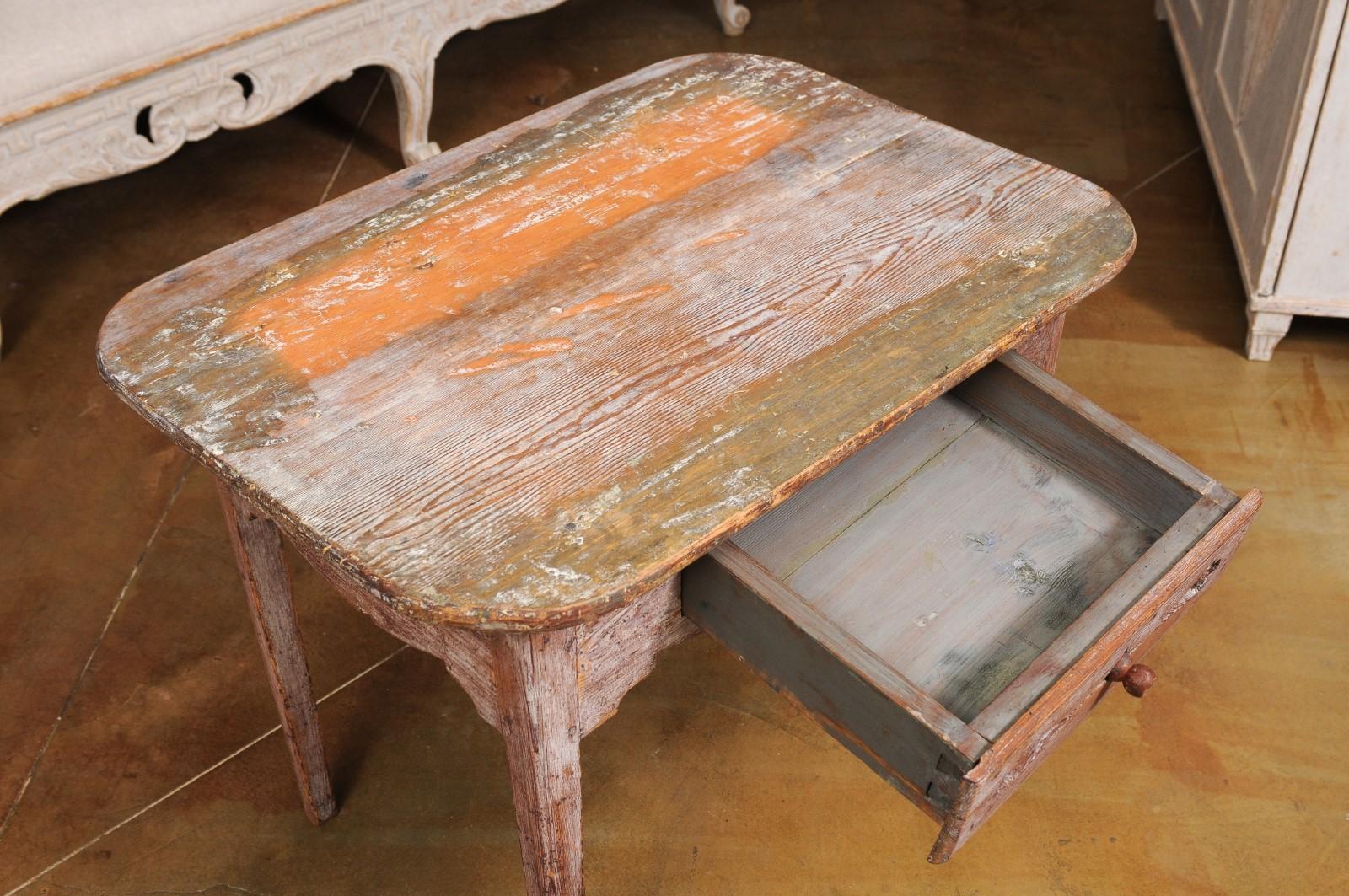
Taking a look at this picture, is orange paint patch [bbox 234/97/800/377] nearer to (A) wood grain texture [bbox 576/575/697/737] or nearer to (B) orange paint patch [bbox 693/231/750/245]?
(B) orange paint patch [bbox 693/231/750/245]

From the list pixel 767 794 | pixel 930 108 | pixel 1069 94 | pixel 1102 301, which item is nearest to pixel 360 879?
pixel 767 794

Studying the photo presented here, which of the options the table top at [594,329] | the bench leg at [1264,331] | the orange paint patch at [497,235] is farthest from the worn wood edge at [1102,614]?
the bench leg at [1264,331]

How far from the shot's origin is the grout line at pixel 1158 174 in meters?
2.37

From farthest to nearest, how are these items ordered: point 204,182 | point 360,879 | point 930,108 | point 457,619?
→ point 930,108, point 204,182, point 360,879, point 457,619

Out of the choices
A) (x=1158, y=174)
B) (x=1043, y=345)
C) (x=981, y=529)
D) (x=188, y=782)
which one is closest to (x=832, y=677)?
(x=981, y=529)

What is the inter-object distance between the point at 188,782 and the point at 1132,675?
3.43 ft

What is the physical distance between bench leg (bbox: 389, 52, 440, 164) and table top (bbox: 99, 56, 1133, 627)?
957mm

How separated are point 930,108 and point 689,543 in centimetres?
194

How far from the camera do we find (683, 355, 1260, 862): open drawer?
3.02 feet

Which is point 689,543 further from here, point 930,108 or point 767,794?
point 930,108

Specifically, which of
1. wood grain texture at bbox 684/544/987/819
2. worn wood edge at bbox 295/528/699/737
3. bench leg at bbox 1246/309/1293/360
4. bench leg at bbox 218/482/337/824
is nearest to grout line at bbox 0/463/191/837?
bench leg at bbox 218/482/337/824

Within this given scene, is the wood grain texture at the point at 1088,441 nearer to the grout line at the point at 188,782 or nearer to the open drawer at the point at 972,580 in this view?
the open drawer at the point at 972,580

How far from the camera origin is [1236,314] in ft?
6.89

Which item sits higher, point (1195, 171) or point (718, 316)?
point (718, 316)
